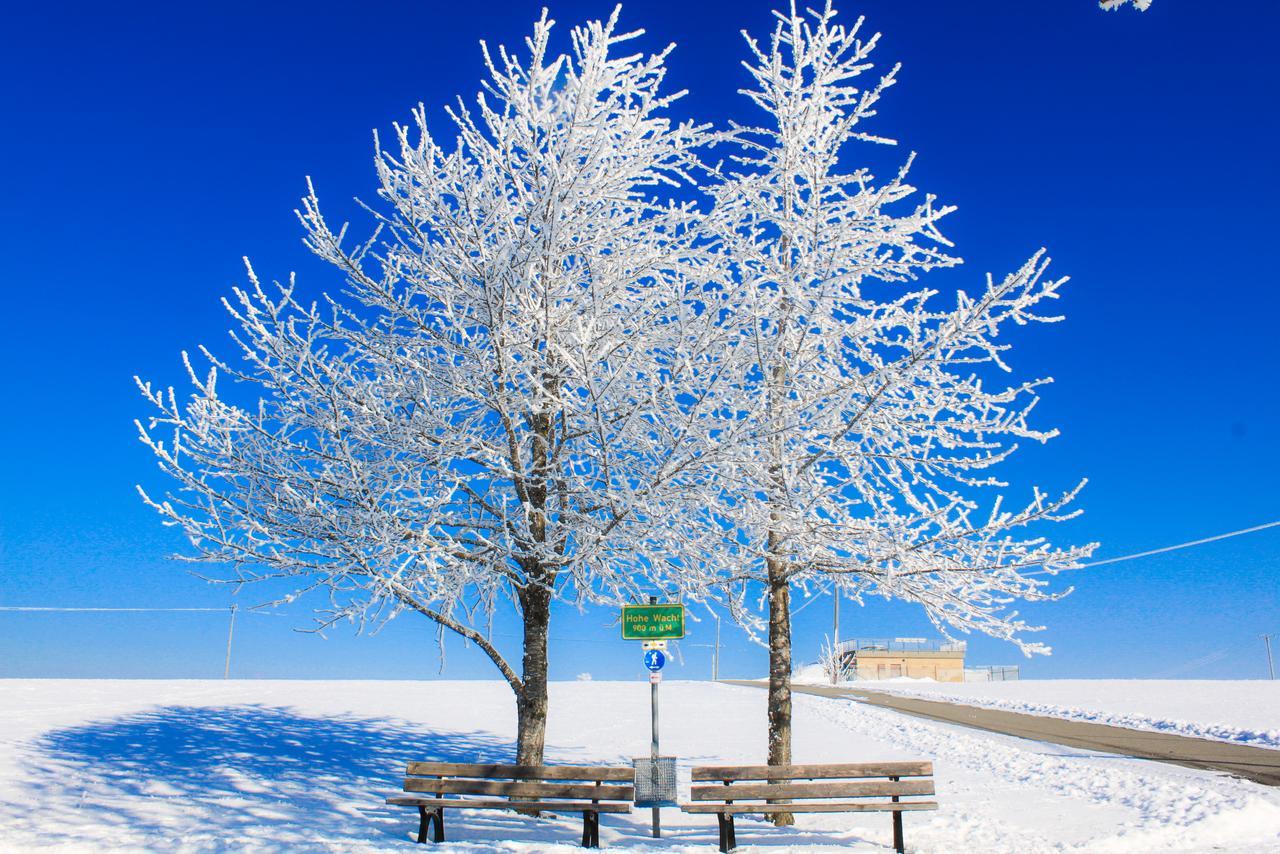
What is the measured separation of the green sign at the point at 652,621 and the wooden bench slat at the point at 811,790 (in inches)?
61.4

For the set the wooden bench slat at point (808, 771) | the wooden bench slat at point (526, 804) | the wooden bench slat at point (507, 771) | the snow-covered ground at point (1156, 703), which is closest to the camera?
the wooden bench slat at point (526, 804)

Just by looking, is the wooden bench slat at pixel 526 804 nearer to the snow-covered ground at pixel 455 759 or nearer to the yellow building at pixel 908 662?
the snow-covered ground at pixel 455 759

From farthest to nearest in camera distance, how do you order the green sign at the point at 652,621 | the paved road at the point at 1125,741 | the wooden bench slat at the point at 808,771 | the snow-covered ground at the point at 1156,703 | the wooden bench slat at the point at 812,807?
the snow-covered ground at the point at 1156,703 < the paved road at the point at 1125,741 < the green sign at the point at 652,621 < the wooden bench slat at the point at 808,771 < the wooden bench slat at the point at 812,807

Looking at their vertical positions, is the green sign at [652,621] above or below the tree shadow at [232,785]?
above

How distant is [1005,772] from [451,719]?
A: 12126mm

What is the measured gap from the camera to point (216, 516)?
889 cm

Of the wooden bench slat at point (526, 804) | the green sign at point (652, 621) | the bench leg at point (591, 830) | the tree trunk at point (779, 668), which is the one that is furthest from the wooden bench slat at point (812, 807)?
the green sign at point (652, 621)

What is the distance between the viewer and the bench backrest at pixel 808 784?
8.87 metres

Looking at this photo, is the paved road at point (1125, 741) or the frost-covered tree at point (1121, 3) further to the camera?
the paved road at point (1125, 741)

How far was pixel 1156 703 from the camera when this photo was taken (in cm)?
2625

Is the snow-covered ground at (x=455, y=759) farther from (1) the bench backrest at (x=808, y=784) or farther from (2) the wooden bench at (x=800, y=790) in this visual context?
(1) the bench backrest at (x=808, y=784)

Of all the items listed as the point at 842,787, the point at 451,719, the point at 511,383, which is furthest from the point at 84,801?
the point at 451,719

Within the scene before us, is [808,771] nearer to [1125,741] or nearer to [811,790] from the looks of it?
[811,790]

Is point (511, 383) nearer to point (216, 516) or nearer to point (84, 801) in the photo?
point (216, 516)
